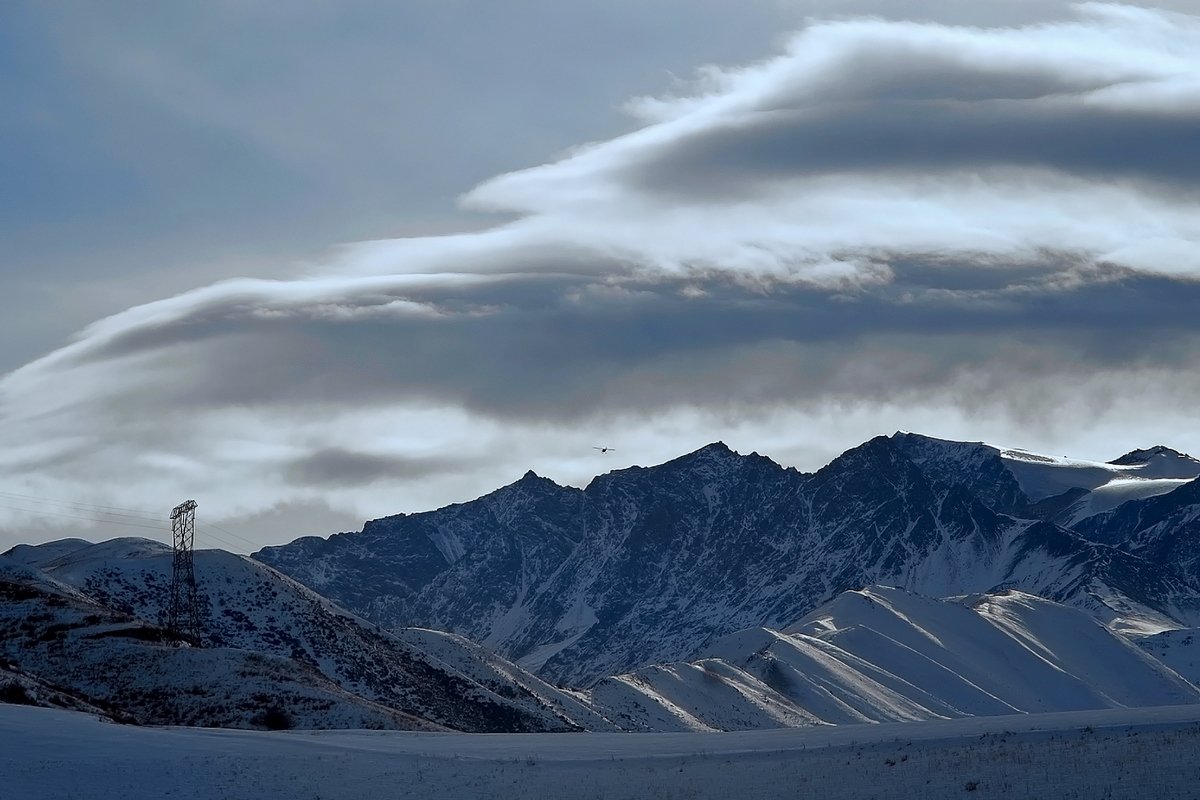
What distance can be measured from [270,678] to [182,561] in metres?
47.9

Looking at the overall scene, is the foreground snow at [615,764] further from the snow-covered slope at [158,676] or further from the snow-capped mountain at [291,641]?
the snow-capped mountain at [291,641]

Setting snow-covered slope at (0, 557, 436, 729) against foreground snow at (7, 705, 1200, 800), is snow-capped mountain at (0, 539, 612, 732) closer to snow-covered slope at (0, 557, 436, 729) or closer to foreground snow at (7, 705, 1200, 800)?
snow-covered slope at (0, 557, 436, 729)

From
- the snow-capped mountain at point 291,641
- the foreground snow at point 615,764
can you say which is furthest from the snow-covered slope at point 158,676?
the foreground snow at point 615,764

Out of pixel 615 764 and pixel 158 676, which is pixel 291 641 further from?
pixel 615 764

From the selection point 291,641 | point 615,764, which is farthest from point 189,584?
point 615,764

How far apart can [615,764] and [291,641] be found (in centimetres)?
8739

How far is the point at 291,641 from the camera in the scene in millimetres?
136125

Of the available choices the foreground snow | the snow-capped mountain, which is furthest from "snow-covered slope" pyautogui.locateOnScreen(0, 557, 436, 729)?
the foreground snow

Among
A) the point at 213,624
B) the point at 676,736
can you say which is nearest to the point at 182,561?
the point at 213,624

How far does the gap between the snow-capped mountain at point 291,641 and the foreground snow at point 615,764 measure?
4010cm

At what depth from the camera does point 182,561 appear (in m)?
137

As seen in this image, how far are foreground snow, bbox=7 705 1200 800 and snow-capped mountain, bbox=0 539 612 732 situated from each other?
Result: 40101 millimetres

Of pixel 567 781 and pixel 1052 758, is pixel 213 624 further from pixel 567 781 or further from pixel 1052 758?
pixel 1052 758

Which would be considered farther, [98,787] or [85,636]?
[85,636]
